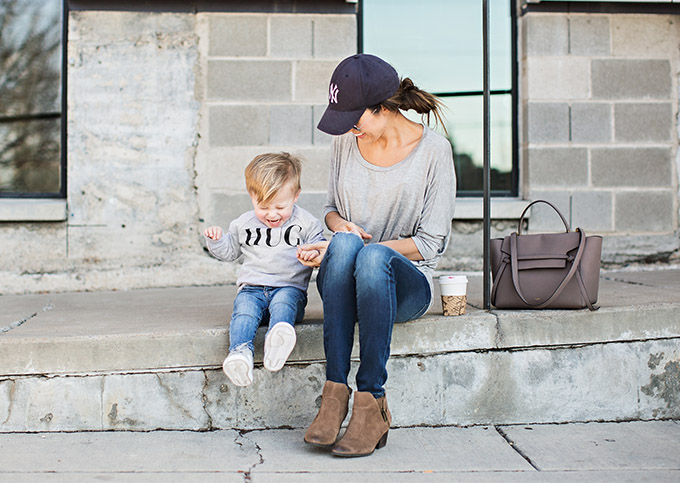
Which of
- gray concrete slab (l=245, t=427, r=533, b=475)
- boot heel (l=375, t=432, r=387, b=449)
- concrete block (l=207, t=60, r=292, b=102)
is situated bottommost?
gray concrete slab (l=245, t=427, r=533, b=475)

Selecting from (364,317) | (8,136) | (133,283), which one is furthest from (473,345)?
(8,136)

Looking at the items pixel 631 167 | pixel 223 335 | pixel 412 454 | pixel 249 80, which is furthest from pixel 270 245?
pixel 631 167

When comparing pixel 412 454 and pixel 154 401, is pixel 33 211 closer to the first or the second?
pixel 154 401

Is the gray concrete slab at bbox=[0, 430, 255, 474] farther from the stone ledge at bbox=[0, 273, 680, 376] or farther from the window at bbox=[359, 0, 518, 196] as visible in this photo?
the window at bbox=[359, 0, 518, 196]

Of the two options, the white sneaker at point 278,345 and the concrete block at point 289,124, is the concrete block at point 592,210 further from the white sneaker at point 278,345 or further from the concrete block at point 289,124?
the white sneaker at point 278,345

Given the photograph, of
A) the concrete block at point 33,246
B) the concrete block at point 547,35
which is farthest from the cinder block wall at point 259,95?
the concrete block at point 547,35

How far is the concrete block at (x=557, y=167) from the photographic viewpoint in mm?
4188

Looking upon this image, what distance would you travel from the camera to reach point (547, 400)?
2633 millimetres

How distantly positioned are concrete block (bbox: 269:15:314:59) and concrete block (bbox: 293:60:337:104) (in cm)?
6

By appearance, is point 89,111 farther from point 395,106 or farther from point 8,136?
point 395,106

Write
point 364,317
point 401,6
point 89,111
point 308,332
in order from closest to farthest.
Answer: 1. point 364,317
2. point 308,332
3. point 89,111
4. point 401,6

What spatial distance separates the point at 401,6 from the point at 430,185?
2.23 meters

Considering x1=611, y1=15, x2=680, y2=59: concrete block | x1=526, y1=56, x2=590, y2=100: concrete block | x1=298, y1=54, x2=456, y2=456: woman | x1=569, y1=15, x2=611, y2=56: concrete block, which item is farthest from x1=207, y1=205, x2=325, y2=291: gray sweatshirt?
x1=611, y1=15, x2=680, y2=59: concrete block

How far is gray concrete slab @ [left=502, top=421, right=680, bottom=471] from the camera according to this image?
2.20 m
